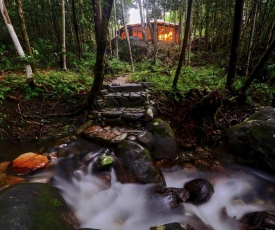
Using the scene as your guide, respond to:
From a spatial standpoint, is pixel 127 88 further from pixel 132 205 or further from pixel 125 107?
pixel 132 205

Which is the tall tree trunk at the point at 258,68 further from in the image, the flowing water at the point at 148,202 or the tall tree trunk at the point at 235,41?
the flowing water at the point at 148,202

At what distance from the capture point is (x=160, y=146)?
15.1 ft

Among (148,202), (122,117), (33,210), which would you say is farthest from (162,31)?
(33,210)

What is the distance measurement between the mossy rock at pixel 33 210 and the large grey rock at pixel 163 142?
2.40 metres

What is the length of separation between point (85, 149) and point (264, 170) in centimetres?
425

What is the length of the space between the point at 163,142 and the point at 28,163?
9.89 feet

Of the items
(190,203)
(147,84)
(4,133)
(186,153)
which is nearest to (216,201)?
(190,203)

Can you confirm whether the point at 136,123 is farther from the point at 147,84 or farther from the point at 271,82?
the point at 271,82

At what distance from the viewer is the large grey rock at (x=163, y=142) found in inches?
180

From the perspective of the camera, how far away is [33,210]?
7.73 ft

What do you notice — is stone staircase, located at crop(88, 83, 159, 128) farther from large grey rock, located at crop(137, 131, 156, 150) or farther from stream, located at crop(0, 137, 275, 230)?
stream, located at crop(0, 137, 275, 230)

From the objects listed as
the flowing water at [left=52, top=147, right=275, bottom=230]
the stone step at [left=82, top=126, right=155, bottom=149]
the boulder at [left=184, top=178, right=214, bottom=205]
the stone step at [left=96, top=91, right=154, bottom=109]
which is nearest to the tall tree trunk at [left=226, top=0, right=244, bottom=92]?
the stone step at [left=96, top=91, right=154, bottom=109]

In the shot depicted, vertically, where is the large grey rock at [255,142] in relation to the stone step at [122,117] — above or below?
below

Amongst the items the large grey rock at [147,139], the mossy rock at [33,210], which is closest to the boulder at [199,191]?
the large grey rock at [147,139]
